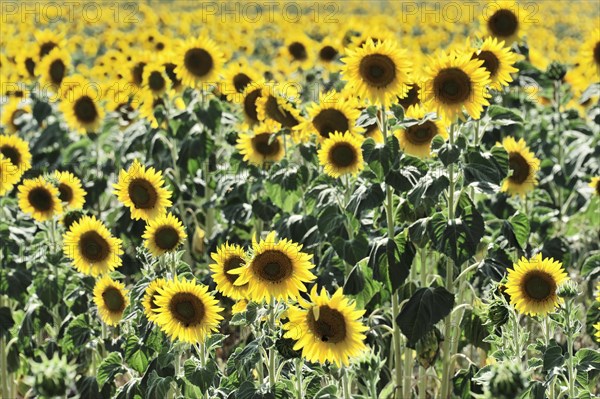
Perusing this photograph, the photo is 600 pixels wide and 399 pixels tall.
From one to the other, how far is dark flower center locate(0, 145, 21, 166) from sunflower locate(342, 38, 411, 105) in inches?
74.8

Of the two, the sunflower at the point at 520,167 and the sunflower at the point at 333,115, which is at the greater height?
the sunflower at the point at 520,167

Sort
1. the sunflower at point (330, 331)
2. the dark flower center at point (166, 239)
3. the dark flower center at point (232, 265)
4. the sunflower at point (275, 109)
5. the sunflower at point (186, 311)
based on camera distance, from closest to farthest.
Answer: the sunflower at point (330, 331) → the sunflower at point (186, 311) → the dark flower center at point (232, 265) → the dark flower center at point (166, 239) → the sunflower at point (275, 109)

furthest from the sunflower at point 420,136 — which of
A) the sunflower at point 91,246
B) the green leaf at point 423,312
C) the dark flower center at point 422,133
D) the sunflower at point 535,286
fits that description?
the sunflower at point 91,246

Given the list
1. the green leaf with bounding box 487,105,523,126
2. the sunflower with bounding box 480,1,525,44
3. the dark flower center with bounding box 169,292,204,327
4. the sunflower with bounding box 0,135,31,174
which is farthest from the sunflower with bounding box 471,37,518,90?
the sunflower with bounding box 0,135,31,174

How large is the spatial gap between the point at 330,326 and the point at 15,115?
15.3 feet

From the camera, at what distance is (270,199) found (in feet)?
14.7

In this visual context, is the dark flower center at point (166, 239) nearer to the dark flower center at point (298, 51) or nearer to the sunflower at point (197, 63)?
the sunflower at point (197, 63)

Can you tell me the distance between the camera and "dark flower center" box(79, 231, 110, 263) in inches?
149

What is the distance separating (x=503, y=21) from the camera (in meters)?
4.80

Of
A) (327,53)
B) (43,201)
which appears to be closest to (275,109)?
(43,201)

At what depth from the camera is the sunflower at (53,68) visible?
612 cm

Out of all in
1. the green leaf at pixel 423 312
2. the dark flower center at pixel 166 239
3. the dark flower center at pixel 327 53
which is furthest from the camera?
the dark flower center at pixel 327 53

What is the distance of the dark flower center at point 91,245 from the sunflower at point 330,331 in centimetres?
130

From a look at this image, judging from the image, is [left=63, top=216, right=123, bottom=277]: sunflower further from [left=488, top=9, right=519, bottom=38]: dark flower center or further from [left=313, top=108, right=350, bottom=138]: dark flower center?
[left=488, top=9, right=519, bottom=38]: dark flower center
